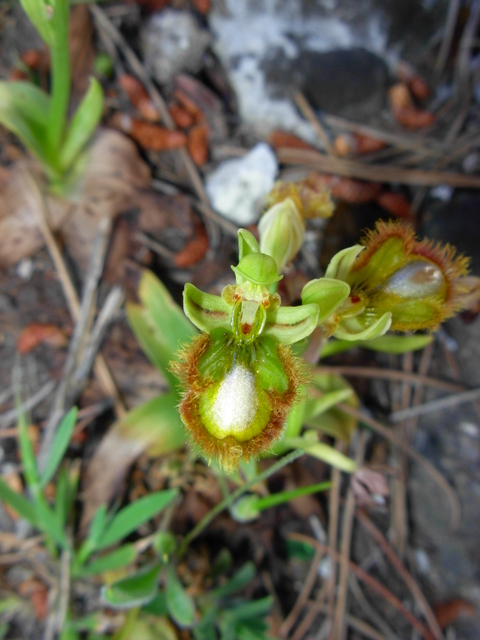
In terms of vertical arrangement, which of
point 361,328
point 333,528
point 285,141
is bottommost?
point 333,528

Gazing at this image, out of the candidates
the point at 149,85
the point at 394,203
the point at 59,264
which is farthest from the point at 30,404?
the point at 394,203

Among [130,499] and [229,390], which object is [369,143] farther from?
[130,499]

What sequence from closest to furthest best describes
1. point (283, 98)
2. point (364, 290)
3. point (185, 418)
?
point (185, 418) < point (364, 290) < point (283, 98)

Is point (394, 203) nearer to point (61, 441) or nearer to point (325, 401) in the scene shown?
point (325, 401)

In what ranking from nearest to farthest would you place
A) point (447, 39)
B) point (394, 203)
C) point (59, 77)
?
1. point (59, 77)
2. point (394, 203)
3. point (447, 39)

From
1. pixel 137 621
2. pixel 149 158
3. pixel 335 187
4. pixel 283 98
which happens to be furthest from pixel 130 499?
pixel 283 98
